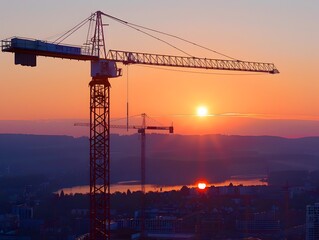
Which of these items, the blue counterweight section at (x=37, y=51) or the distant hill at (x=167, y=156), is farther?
the distant hill at (x=167, y=156)

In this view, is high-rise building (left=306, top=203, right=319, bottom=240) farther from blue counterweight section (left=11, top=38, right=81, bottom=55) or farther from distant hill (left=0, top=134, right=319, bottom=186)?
distant hill (left=0, top=134, right=319, bottom=186)

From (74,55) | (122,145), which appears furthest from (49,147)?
(74,55)

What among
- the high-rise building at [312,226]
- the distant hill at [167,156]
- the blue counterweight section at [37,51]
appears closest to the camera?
the blue counterweight section at [37,51]

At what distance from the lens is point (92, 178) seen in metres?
14.1

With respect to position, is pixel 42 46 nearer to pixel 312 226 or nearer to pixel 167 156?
pixel 312 226

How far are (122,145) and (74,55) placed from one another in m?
45.8

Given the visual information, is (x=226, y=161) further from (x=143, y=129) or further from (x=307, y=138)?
(x=143, y=129)

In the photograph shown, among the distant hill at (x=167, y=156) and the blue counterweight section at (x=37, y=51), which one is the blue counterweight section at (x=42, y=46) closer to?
the blue counterweight section at (x=37, y=51)

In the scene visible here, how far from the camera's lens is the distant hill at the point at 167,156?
54344mm

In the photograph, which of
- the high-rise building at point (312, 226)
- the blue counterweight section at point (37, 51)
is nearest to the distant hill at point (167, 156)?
the high-rise building at point (312, 226)

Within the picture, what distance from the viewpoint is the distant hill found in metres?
54.3

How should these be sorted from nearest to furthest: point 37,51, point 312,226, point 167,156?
1. point 37,51
2. point 312,226
3. point 167,156

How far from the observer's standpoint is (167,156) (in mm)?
60719

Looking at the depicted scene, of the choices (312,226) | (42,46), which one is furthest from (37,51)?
(312,226)
